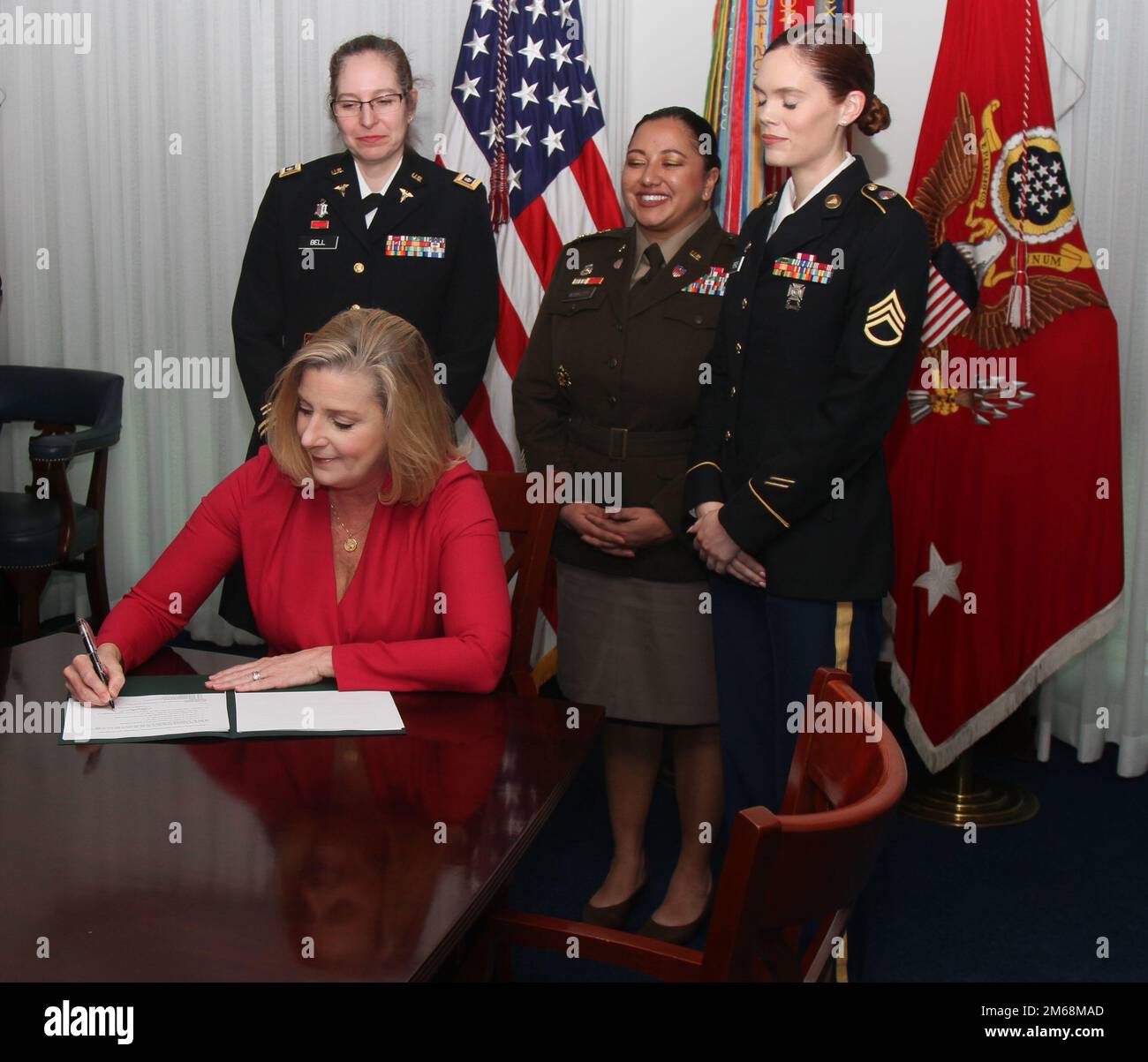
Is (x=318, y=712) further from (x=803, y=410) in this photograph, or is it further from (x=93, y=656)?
(x=803, y=410)

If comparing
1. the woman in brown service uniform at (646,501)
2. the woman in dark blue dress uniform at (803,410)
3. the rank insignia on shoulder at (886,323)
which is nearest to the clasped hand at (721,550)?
the woman in dark blue dress uniform at (803,410)

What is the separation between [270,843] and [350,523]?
859mm

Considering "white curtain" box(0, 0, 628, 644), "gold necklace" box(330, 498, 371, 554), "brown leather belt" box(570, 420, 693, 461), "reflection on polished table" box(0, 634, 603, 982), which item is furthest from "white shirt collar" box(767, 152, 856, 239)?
"white curtain" box(0, 0, 628, 644)

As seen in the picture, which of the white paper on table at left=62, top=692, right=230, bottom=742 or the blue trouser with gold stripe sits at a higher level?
the white paper on table at left=62, top=692, right=230, bottom=742

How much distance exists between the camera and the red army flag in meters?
3.01

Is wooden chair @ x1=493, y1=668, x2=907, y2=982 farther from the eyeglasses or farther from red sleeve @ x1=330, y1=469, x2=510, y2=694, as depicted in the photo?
the eyeglasses

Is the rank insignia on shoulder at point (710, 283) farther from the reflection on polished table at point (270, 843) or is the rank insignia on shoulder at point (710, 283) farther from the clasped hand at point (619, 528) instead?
the reflection on polished table at point (270, 843)

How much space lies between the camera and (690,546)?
259 centimetres

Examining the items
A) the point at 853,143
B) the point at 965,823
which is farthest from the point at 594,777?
the point at 853,143

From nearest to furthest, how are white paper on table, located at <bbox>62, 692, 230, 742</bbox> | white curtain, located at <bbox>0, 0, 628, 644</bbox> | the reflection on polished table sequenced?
the reflection on polished table → white paper on table, located at <bbox>62, 692, 230, 742</bbox> → white curtain, located at <bbox>0, 0, 628, 644</bbox>

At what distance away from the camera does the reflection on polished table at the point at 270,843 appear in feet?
3.74

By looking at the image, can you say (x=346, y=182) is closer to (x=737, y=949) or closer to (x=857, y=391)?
(x=857, y=391)

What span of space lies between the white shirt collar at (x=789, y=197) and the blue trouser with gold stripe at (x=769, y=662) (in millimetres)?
685

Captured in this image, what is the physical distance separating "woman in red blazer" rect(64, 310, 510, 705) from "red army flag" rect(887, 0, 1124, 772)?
1430 millimetres
